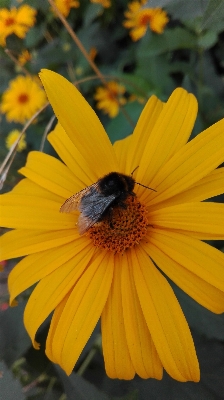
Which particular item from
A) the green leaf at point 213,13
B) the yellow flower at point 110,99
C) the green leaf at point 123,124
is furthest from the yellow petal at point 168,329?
the yellow flower at point 110,99

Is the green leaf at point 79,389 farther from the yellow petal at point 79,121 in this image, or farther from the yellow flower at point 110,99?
the yellow flower at point 110,99

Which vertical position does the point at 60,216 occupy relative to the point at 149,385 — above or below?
above

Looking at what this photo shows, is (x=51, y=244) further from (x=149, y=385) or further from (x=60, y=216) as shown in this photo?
(x=149, y=385)

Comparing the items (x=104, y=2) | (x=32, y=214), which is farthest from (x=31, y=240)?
(x=104, y=2)

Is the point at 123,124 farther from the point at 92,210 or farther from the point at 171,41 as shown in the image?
the point at 92,210

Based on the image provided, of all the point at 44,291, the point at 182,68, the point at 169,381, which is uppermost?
the point at 182,68

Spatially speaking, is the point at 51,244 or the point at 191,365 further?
the point at 51,244

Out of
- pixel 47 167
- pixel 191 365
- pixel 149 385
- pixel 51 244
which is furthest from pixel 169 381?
pixel 47 167
